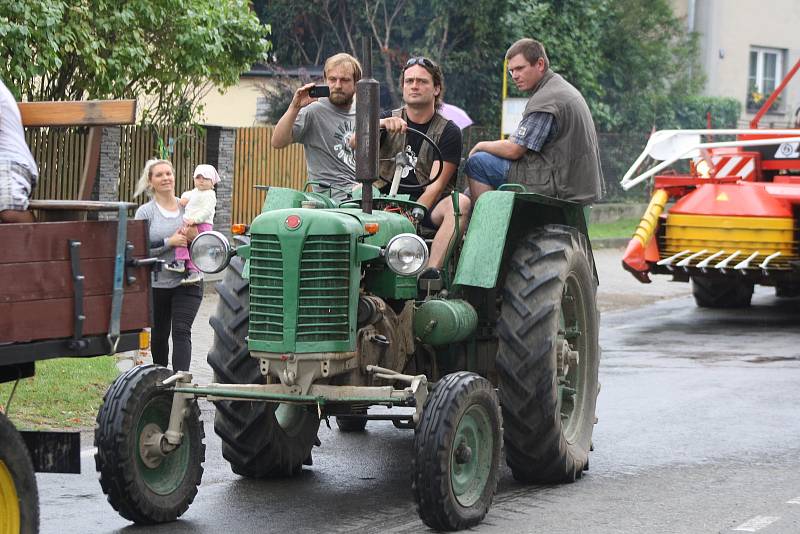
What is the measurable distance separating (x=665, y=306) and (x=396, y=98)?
32.1 ft

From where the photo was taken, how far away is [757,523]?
665 centimetres

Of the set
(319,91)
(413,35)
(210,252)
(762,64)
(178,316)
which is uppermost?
(762,64)

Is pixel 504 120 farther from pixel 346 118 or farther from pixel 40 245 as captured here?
pixel 40 245

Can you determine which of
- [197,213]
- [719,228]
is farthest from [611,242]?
[197,213]

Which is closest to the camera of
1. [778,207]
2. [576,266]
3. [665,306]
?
[576,266]

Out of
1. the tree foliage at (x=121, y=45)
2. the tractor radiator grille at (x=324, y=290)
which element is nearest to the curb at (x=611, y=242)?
the tree foliage at (x=121, y=45)

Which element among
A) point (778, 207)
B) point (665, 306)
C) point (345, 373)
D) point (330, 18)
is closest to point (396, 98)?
point (330, 18)

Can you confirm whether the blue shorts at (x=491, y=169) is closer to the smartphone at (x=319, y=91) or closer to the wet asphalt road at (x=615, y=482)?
the smartphone at (x=319, y=91)

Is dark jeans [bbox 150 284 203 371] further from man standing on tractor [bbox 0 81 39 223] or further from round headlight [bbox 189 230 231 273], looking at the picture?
man standing on tractor [bbox 0 81 39 223]

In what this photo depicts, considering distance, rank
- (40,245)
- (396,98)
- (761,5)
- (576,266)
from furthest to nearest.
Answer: (761,5)
(396,98)
(576,266)
(40,245)

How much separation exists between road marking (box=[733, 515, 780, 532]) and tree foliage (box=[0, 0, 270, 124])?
9.09m

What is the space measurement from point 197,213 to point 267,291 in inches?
140

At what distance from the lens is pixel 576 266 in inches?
307

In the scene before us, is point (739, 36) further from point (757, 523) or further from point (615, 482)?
point (757, 523)
